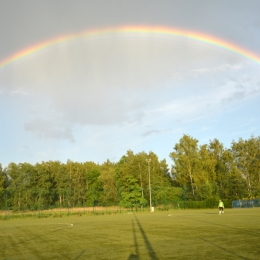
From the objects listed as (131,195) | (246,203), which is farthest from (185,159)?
(246,203)

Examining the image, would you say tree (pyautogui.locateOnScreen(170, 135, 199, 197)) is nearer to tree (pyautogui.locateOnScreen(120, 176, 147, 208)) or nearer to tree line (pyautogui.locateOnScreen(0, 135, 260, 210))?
tree line (pyautogui.locateOnScreen(0, 135, 260, 210))

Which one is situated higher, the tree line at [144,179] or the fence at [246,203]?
the tree line at [144,179]

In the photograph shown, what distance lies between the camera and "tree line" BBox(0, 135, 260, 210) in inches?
2031

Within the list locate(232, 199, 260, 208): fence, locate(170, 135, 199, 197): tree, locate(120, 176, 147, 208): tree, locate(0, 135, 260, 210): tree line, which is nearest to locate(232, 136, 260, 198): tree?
locate(0, 135, 260, 210): tree line

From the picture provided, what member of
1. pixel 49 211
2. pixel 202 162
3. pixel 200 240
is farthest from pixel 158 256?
pixel 202 162

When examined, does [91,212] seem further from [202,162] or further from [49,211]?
[202,162]

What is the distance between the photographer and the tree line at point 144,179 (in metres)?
51.6

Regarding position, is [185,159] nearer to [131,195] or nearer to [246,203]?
[131,195]

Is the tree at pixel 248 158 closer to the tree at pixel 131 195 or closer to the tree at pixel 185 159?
the tree at pixel 185 159

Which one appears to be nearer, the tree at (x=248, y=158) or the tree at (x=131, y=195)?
the tree at (x=131, y=195)

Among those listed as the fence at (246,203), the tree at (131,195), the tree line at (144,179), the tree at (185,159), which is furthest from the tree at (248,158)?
the tree at (131,195)

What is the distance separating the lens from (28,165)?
8081cm

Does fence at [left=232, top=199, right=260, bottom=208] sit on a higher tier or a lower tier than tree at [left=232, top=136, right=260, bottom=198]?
lower

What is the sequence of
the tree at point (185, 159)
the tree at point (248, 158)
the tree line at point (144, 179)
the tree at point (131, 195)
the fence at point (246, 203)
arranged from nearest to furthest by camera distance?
the fence at point (246, 203)
the tree line at point (144, 179)
the tree at point (131, 195)
the tree at point (248, 158)
the tree at point (185, 159)
